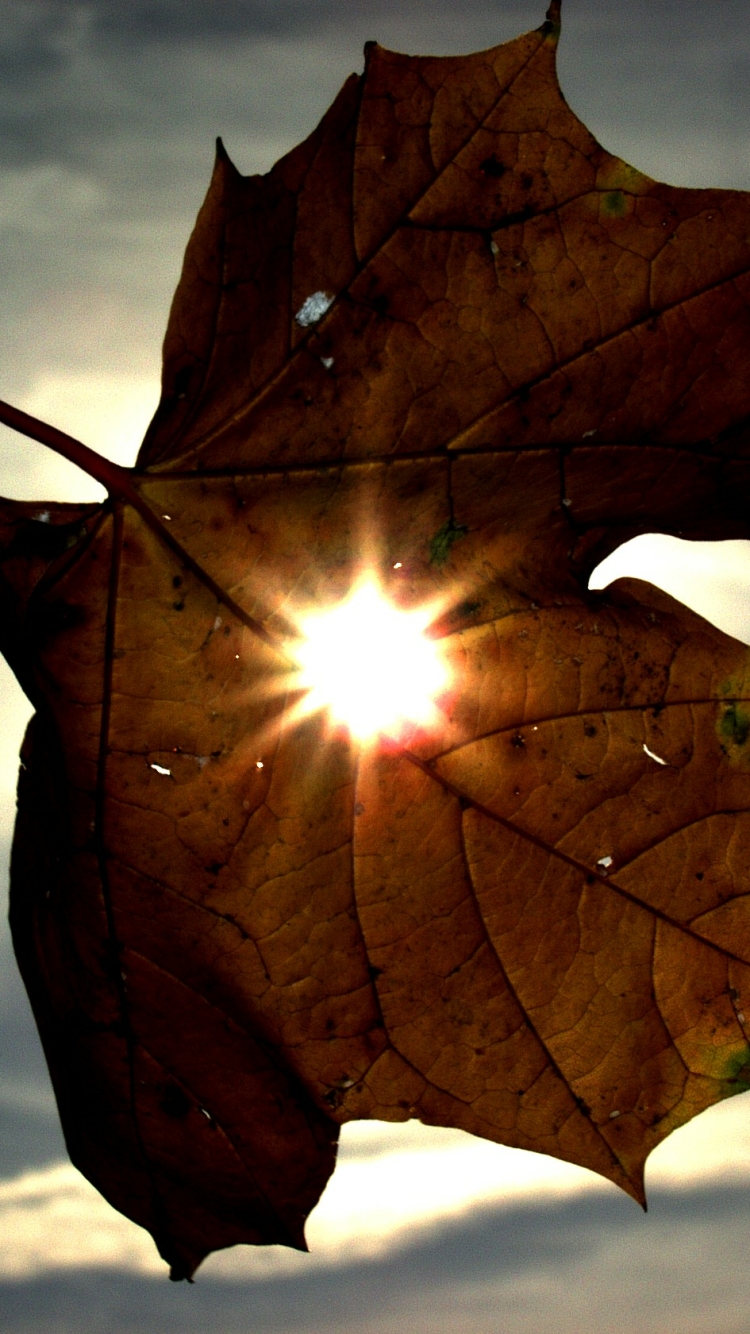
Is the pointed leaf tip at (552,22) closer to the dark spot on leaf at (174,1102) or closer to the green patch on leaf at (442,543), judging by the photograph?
the green patch on leaf at (442,543)

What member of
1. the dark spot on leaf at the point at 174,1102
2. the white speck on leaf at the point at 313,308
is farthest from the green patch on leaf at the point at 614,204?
the dark spot on leaf at the point at 174,1102

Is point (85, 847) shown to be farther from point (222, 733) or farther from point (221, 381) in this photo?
point (221, 381)

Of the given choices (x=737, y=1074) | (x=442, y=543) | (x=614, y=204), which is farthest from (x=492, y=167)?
(x=737, y=1074)

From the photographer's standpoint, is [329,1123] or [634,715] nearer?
[634,715]

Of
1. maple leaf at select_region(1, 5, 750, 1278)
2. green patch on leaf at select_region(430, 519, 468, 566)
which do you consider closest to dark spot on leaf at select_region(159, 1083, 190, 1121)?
maple leaf at select_region(1, 5, 750, 1278)

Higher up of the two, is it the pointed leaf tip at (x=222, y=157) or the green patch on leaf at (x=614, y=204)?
the pointed leaf tip at (x=222, y=157)

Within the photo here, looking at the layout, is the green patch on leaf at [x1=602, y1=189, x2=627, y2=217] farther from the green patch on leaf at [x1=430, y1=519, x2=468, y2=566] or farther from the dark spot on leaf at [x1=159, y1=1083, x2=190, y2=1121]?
the dark spot on leaf at [x1=159, y1=1083, x2=190, y2=1121]

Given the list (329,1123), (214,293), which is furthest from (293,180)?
(329,1123)
